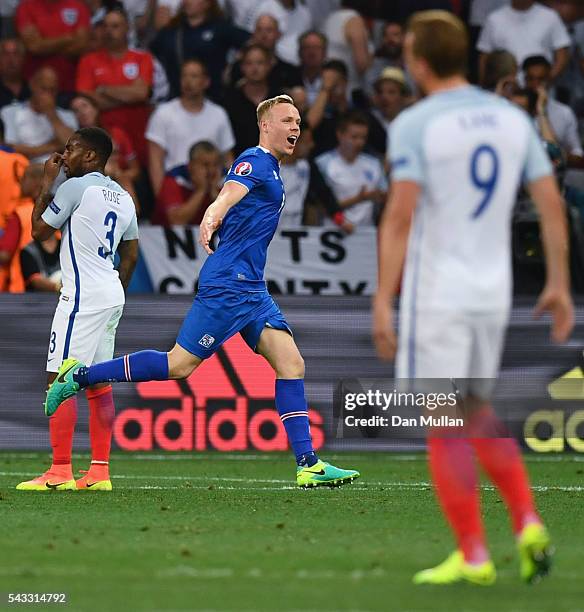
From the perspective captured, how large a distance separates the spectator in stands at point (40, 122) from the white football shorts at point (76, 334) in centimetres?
646

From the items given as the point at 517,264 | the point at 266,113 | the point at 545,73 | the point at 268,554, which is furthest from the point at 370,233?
the point at 268,554

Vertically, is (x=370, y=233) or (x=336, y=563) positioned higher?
(x=370, y=233)

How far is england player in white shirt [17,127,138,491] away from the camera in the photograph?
9.66m

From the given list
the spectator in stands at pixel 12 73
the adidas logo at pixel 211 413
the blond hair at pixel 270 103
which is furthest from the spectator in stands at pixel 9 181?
the blond hair at pixel 270 103

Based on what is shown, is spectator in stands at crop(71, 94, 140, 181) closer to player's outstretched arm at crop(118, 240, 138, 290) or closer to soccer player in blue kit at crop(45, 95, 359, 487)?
player's outstretched arm at crop(118, 240, 138, 290)

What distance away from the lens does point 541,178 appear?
605 centimetres

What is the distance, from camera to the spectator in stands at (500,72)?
15.2 m

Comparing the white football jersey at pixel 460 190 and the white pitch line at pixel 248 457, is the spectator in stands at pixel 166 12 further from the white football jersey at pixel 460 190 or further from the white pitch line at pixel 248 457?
the white football jersey at pixel 460 190

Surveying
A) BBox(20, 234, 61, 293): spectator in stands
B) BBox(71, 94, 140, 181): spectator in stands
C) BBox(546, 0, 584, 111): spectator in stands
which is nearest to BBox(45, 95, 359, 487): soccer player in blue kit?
BBox(20, 234, 61, 293): spectator in stands

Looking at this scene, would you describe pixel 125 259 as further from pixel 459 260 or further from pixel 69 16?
pixel 69 16

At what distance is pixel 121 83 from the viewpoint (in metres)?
16.4

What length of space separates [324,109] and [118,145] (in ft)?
7.59

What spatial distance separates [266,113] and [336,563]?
397 centimetres

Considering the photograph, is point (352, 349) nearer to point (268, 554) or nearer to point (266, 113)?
point (266, 113)
